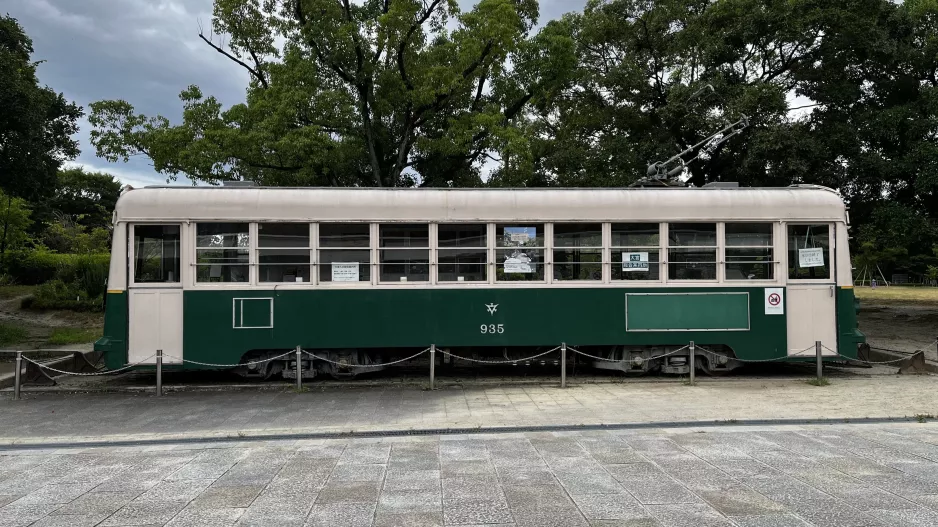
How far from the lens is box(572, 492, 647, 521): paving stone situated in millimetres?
4133

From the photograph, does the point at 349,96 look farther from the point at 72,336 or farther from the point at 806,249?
the point at 806,249

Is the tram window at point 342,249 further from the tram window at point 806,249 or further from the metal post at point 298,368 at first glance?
the tram window at point 806,249

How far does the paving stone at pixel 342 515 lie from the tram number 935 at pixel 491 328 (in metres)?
5.00

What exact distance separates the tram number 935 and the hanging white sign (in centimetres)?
443

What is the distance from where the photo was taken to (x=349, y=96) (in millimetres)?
17250

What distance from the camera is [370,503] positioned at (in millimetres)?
4414

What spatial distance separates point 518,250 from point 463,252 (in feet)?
3.00

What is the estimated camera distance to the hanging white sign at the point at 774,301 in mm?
9359

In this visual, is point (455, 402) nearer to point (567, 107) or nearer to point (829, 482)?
point (829, 482)

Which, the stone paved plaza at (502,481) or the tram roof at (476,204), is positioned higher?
the tram roof at (476,204)

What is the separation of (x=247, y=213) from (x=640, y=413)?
21.6 ft

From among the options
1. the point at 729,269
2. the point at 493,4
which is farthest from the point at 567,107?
the point at 729,269

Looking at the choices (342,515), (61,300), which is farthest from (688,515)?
(61,300)

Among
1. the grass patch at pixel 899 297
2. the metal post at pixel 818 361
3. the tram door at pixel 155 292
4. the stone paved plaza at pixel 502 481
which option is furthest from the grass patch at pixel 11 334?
the grass patch at pixel 899 297
